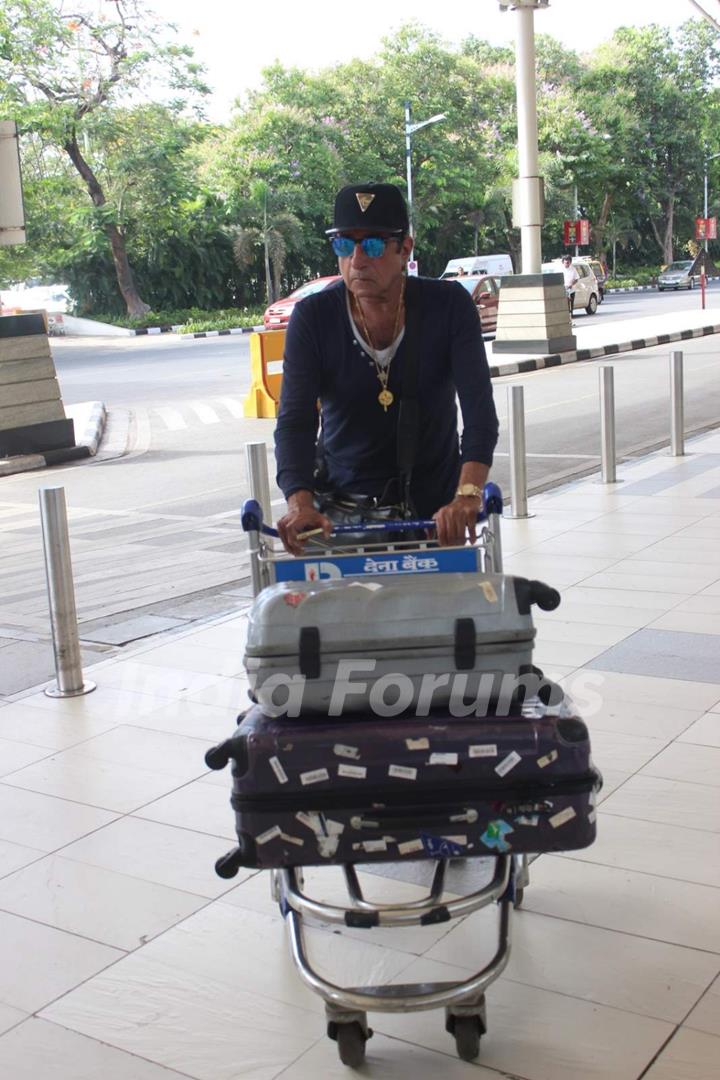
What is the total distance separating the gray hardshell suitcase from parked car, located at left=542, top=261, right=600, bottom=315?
3377cm

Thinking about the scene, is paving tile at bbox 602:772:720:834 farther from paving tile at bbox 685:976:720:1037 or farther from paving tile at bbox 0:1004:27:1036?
paving tile at bbox 0:1004:27:1036

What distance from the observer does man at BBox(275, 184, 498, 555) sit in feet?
10.4

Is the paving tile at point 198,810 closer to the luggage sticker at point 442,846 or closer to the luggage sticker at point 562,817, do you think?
the luggage sticker at point 442,846

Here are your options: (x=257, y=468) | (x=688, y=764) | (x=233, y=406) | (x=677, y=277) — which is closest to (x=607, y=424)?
(x=257, y=468)

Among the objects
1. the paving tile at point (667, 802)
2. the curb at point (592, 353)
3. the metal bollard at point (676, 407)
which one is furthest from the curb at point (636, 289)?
the paving tile at point (667, 802)

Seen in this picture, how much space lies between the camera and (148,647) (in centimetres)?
600

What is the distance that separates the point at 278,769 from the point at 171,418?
1430 centimetres

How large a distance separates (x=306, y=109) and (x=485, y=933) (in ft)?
157

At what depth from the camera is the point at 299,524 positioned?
3119 mm

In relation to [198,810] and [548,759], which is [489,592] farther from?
[198,810]

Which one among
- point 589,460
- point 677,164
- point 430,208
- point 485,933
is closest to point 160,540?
point 589,460

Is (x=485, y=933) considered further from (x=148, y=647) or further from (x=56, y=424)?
(x=56, y=424)

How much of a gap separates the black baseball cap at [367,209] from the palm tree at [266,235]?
39894mm

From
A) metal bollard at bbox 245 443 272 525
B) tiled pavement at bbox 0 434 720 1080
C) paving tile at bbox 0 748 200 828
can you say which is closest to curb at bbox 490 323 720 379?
metal bollard at bbox 245 443 272 525
